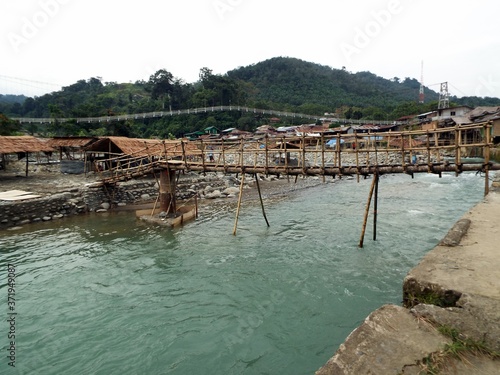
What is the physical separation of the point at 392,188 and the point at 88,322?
2358 centimetres

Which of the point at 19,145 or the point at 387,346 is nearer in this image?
the point at 387,346

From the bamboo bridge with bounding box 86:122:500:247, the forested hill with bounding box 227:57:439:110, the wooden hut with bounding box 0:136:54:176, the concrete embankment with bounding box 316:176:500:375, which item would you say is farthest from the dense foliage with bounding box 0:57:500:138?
the concrete embankment with bounding box 316:176:500:375

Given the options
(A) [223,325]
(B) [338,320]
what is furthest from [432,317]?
(A) [223,325]

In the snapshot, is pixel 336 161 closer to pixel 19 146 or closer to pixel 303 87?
pixel 19 146

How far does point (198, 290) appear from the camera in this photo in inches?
342

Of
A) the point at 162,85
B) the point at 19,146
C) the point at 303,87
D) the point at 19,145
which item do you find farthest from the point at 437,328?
the point at 303,87

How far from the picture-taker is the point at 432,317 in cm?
373

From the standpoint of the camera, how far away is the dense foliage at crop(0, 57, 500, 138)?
188 feet

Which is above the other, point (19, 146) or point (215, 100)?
point (215, 100)

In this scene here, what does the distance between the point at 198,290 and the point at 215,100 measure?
68.2 metres

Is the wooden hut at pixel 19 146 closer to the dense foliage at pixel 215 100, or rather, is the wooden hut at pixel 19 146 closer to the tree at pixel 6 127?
the tree at pixel 6 127

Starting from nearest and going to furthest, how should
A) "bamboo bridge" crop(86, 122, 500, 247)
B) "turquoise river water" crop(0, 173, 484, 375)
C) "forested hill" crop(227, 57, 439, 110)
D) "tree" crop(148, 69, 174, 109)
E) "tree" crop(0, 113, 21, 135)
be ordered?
"turquoise river water" crop(0, 173, 484, 375)
"bamboo bridge" crop(86, 122, 500, 247)
"tree" crop(0, 113, 21, 135)
"tree" crop(148, 69, 174, 109)
"forested hill" crop(227, 57, 439, 110)

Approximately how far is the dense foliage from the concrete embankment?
43453mm

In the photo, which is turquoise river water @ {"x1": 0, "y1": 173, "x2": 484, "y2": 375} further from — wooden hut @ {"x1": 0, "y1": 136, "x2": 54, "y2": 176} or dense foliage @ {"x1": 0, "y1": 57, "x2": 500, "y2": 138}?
dense foliage @ {"x1": 0, "y1": 57, "x2": 500, "y2": 138}
